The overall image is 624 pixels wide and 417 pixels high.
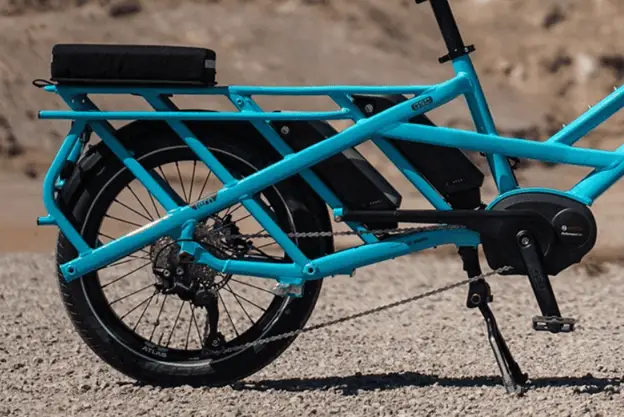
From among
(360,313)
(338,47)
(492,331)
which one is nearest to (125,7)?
(338,47)

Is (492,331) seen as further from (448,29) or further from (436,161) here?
(448,29)

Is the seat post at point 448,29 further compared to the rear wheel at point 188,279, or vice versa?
the rear wheel at point 188,279

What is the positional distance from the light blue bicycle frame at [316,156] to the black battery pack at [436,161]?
0.03m

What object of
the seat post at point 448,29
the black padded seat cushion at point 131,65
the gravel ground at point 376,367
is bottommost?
the gravel ground at point 376,367

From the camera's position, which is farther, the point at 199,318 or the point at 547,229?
the point at 199,318

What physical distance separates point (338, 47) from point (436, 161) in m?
9.72

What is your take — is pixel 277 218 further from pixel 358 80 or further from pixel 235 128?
pixel 358 80

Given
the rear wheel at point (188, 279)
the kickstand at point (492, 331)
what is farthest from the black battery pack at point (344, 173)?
the kickstand at point (492, 331)

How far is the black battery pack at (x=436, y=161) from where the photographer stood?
4.63 metres

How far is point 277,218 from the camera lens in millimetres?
4766

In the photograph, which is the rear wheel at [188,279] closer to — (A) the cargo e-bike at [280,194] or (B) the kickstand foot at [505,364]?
(A) the cargo e-bike at [280,194]

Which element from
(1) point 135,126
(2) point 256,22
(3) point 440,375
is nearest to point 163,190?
(1) point 135,126

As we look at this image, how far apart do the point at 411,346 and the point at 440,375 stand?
2.04ft

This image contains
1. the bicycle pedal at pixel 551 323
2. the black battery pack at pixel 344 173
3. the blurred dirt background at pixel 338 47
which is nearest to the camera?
the bicycle pedal at pixel 551 323
